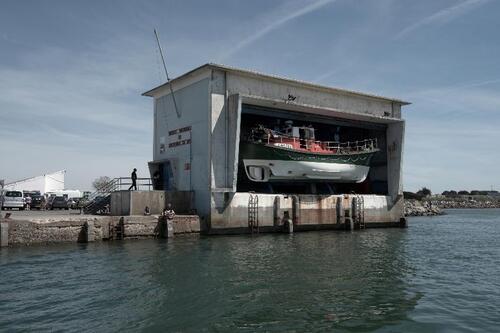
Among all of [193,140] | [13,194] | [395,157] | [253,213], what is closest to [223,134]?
[193,140]

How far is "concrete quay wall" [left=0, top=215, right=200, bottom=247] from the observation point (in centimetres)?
1811

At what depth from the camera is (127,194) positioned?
23.4 meters

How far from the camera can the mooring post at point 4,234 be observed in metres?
17.6

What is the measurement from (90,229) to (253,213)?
29.6ft

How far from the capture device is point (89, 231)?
64.6 feet

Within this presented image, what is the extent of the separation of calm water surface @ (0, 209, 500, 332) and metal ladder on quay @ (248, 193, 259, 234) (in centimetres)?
545

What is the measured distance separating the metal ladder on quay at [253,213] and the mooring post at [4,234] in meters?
11.9

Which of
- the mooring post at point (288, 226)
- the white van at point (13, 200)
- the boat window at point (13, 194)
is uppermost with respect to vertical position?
the boat window at point (13, 194)

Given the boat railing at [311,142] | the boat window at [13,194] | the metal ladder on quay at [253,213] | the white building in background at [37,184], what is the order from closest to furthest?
the metal ladder on quay at [253,213]
the boat railing at [311,142]
the boat window at [13,194]
the white building in background at [37,184]

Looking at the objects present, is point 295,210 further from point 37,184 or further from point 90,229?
point 37,184

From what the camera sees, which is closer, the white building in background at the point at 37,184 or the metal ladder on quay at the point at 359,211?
the metal ladder on quay at the point at 359,211

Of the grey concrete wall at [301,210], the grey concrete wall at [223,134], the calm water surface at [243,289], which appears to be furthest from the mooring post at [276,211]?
the calm water surface at [243,289]

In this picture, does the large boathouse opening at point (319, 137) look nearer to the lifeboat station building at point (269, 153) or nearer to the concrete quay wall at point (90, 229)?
the lifeboat station building at point (269, 153)

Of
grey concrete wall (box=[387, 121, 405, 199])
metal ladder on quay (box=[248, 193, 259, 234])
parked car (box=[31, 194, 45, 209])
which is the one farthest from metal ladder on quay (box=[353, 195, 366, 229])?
parked car (box=[31, 194, 45, 209])
